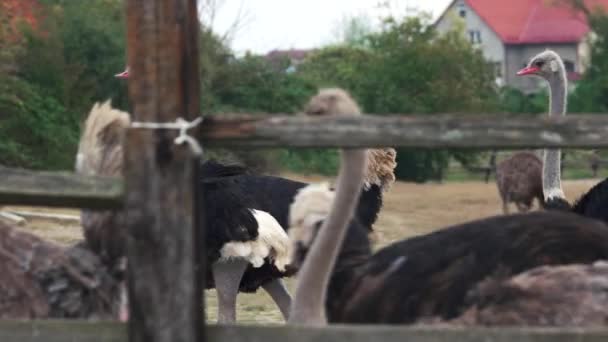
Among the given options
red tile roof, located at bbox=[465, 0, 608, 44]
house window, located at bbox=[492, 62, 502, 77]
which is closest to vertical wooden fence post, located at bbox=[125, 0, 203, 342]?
house window, located at bbox=[492, 62, 502, 77]

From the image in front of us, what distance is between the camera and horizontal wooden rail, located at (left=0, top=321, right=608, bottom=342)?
3.07m

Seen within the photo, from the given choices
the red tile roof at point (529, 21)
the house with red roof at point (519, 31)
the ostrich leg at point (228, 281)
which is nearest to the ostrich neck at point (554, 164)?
the ostrich leg at point (228, 281)

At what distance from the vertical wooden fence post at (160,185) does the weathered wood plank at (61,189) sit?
0.06 m

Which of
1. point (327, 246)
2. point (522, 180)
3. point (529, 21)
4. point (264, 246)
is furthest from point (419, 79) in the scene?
point (327, 246)

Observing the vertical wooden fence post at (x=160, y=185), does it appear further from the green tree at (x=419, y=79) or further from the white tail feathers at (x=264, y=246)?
the green tree at (x=419, y=79)

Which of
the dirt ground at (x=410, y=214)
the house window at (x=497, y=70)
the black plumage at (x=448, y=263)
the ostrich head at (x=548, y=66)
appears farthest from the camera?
the house window at (x=497, y=70)

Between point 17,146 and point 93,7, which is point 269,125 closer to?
point 17,146

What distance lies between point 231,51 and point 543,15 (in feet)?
92.4

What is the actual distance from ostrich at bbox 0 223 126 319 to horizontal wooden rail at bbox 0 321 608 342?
0.14 m

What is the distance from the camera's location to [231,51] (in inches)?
1080

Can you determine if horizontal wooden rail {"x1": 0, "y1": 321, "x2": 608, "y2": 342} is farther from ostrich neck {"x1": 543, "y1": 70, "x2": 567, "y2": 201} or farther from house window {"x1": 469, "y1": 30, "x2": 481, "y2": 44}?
house window {"x1": 469, "y1": 30, "x2": 481, "y2": 44}

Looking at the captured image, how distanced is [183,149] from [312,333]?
517 mm

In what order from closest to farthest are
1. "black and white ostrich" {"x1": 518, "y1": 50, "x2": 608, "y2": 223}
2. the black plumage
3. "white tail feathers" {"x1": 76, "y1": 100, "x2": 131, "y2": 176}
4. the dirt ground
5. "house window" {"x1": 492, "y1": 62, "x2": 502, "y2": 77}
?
the black plumage
"white tail feathers" {"x1": 76, "y1": 100, "x2": 131, "y2": 176}
"black and white ostrich" {"x1": 518, "y1": 50, "x2": 608, "y2": 223}
the dirt ground
"house window" {"x1": 492, "y1": 62, "x2": 502, "y2": 77}

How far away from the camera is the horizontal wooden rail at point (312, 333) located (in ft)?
10.1
